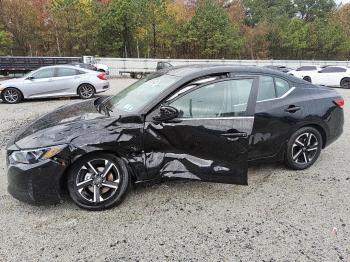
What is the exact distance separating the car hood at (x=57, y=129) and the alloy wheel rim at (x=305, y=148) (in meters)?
2.67

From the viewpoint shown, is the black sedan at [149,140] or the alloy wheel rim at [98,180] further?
the alloy wheel rim at [98,180]

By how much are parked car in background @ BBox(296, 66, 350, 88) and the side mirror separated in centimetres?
1724

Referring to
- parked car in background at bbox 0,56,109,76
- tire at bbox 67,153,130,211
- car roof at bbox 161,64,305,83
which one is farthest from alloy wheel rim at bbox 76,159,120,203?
parked car in background at bbox 0,56,109,76

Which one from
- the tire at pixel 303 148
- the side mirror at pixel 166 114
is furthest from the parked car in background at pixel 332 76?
the side mirror at pixel 166 114

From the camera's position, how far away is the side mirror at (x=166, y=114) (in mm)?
3307

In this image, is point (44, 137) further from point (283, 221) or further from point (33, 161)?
point (283, 221)

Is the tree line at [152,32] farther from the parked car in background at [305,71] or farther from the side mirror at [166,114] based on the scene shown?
the side mirror at [166,114]

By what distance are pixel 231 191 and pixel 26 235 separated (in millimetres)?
2337

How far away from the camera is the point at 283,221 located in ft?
10.5

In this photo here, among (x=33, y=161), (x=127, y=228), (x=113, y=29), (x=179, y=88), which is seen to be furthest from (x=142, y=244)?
(x=113, y=29)

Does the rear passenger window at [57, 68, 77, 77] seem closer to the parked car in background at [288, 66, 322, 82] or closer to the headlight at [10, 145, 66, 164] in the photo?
the headlight at [10, 145, 66, 164]

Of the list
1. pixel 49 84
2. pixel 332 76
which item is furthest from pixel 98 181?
pixel 332 76

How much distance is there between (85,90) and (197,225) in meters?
9.56

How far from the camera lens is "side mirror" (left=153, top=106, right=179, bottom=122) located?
130 inches
